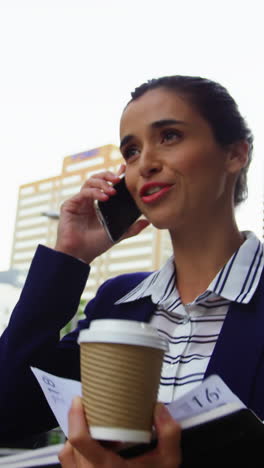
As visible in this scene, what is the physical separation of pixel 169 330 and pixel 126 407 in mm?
611

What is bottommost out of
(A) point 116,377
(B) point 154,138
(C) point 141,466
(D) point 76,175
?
(C) point 141,466

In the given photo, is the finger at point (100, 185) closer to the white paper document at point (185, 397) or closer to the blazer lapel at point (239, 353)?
the blazer lapel at point (239, 353)

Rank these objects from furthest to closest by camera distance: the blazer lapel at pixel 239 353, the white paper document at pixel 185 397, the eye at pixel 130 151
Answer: the eye at pixel 130 151 < the blazer lapel at pixel 239 353 < the white paper document at pixel 185 397

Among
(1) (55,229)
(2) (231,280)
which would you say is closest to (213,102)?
(2) (231,280)

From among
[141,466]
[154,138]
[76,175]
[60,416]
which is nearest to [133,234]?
[154,138]

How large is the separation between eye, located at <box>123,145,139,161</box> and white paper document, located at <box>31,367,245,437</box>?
0.72 meters

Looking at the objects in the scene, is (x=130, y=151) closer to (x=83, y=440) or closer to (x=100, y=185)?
(x=100, y=185)

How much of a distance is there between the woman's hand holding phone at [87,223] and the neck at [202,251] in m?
0.23

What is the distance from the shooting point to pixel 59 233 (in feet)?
4.50

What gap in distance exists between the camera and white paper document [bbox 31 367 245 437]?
1.85 feet

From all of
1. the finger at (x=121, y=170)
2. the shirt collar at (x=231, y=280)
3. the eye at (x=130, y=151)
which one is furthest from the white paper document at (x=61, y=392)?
the finger at (x=121, y=170)

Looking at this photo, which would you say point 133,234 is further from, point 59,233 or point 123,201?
point 59,233

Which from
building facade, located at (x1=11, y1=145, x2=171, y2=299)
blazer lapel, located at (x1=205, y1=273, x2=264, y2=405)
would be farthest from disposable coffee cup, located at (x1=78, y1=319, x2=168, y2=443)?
building facade, located at (x1=11, y1=145, x2=171, y2=299)

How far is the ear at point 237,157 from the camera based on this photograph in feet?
4.26
